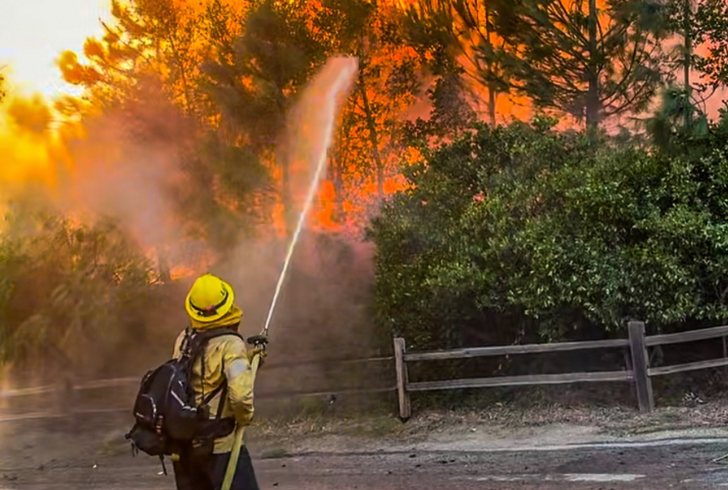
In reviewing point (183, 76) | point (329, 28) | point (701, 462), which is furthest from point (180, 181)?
point (701, 462)

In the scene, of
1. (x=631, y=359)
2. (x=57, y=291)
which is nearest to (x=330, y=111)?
(x=57, y=291)

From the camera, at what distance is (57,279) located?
1320cm

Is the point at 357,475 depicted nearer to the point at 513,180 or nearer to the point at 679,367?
the point at 679,367

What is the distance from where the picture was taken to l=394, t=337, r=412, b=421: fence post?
8914 mm

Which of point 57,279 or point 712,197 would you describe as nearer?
point 712,197

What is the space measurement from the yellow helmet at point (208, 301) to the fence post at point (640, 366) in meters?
5.75

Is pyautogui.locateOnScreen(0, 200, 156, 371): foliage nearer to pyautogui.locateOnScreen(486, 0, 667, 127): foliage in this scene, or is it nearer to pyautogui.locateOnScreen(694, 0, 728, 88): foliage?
pyautogui.locateOnScreen(486, 0, 667, 127): foliage

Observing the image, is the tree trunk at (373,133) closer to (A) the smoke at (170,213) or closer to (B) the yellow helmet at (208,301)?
(A) the smoke at (170,213)

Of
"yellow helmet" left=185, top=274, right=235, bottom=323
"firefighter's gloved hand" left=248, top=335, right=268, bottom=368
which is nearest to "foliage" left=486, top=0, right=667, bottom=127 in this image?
"firefighter's gloved hand" left=248, top=335, right=268, bottom=368

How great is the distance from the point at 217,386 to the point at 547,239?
6.08 metres

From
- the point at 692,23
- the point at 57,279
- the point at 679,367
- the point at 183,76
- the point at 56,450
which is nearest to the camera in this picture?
the point at 679,367

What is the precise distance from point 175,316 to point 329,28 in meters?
7.14

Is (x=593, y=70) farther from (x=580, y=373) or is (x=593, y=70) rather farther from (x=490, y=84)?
(x=580, y=373)

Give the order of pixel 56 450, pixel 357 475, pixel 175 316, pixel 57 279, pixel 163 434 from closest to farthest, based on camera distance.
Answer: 1. pixel 163 434
2. pixel 357 475
3. pixel 56 450
4. pixel 57 279
5. pixel 175 316
